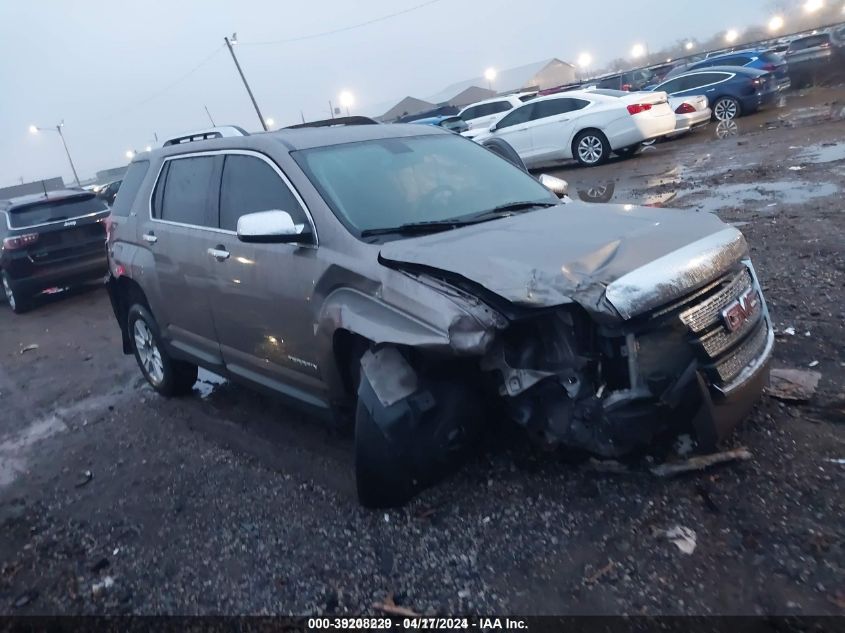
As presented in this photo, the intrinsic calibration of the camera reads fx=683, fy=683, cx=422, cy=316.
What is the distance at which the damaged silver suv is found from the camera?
2.90 metres

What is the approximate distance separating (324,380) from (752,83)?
17.6 meters

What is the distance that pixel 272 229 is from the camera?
3.60 metres

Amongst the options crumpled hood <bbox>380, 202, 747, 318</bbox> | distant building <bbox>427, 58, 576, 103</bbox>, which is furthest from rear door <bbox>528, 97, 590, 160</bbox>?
distant building <bbox>427, 58, 576, 103</bbox>

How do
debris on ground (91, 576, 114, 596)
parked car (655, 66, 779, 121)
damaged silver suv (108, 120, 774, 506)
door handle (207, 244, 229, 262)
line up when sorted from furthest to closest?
parked car (655, 66, 779, 121) → door handle (207, 244, 229, 262) → debris on ground (91, 576, 114, 596) → damaged silver suv (108, 120, 774, 506)

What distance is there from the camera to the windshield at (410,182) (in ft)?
12.4

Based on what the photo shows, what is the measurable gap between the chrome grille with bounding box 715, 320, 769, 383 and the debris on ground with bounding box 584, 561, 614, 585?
0.94m

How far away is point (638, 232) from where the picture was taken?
10.8 ft

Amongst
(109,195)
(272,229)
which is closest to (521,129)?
(109,195)

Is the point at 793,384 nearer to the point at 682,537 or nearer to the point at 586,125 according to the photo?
the point at 682,537

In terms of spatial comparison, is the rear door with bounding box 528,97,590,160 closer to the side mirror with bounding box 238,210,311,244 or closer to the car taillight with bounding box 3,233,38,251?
the car taillight with bounding box 3,233,38,251

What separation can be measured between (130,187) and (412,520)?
3.87 meters

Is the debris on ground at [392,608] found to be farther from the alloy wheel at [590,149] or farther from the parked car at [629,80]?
the parked car at [629,80]

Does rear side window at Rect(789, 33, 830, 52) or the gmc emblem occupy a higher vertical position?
the gmc emblem

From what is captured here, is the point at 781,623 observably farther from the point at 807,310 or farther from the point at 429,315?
the point at 807,310
